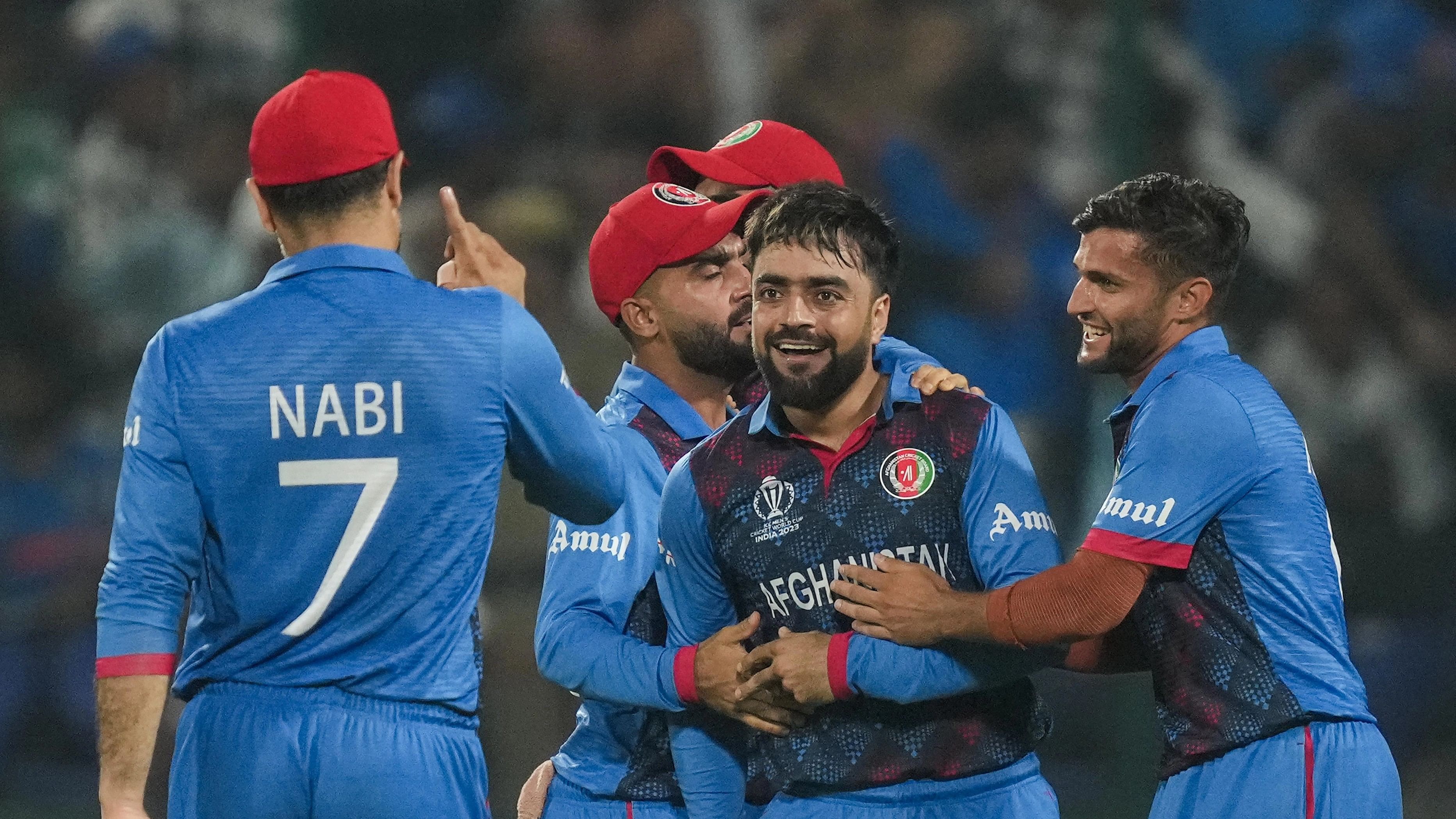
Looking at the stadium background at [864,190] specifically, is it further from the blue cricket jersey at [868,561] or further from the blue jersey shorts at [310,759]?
the blue jersey shorts at [310,759]

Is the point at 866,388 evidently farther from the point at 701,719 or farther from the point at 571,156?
the point at 571,156

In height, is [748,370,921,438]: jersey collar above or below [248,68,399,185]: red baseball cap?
below

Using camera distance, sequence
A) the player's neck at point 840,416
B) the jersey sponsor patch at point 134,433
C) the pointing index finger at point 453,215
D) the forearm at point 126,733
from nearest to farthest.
A: 1. the forearm at point 126,733
2. the jersey sponsor patch at point 134,433
3. the pointing index finger at point 453,215
4. the player's neck at point 840,416

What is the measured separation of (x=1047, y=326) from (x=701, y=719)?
4.32 meters

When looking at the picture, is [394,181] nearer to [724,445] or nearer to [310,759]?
[724,445]

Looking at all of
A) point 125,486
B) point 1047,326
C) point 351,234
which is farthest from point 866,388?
point 1047,326

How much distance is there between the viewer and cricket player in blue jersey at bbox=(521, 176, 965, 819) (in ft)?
10.3

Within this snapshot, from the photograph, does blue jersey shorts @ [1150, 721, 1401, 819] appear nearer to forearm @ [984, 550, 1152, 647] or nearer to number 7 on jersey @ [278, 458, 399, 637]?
forearm @ [984, 550, 1152, 647]

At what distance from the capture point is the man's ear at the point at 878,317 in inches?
123

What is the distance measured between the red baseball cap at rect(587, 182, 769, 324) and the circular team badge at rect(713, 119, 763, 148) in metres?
0.42

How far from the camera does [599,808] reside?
3344 mm

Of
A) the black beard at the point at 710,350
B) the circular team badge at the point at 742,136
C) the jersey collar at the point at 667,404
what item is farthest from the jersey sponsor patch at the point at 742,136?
the jersey collar at the point at 667,404

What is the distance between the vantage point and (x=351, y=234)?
287 cm

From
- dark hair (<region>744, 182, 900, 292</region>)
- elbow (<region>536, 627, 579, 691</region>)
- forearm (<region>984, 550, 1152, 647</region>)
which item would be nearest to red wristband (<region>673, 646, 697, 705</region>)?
elbow (<region>536, 627, 579, 691</region>)
